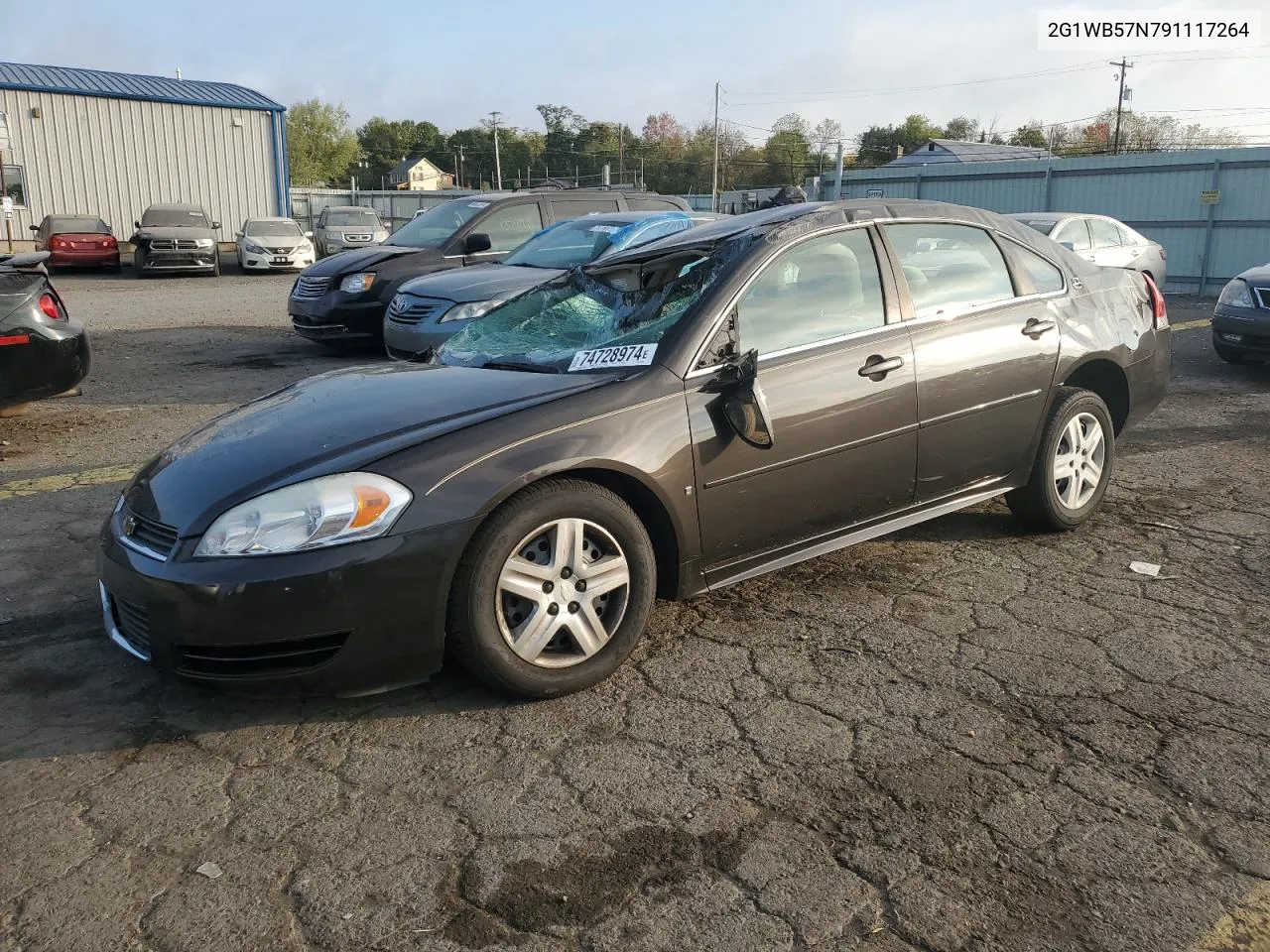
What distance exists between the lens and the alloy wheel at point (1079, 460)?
16.0 feet

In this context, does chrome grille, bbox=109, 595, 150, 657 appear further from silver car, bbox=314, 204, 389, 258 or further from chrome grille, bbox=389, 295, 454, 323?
silver car, bbox=314, 204, 389, 258

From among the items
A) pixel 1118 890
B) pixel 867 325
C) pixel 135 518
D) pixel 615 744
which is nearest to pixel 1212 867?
pixel 1118 890

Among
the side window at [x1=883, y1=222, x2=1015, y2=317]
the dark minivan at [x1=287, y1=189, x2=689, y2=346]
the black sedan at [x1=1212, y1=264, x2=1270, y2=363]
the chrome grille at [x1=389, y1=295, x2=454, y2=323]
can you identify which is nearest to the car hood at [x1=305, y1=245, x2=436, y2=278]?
the dark minivan at [x1=287, y1=189, x2=689, y2=346]

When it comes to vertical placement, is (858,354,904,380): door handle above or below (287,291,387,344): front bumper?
above

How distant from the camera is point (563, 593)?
11.0 feet

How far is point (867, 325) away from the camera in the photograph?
164 inches

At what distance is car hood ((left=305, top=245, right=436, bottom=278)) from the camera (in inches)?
424

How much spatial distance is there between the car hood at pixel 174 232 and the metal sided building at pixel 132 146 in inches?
356

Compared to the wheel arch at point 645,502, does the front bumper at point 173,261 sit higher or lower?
higher

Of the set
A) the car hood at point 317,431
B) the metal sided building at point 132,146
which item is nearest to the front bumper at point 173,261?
the metal sided building at point 132,146

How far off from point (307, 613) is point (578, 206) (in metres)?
9.18

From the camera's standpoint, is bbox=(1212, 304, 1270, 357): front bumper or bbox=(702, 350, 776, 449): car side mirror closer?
bbox=(702, 350, 776, 449): car side mirror

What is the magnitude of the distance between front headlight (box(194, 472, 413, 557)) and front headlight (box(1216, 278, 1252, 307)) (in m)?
9.21

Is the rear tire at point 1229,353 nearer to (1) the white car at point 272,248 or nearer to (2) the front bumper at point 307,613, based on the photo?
(2) the front bumper at point 307,613
